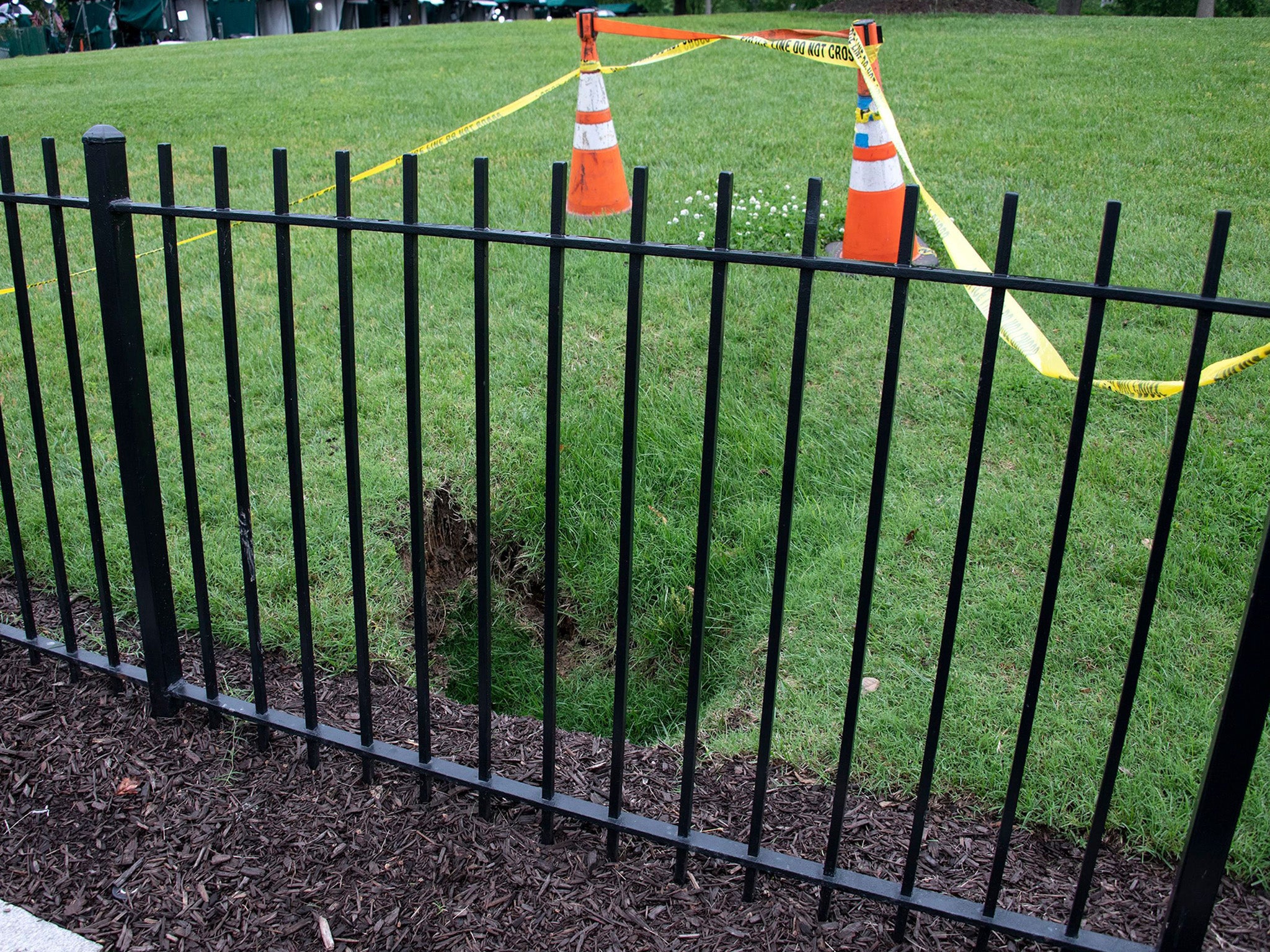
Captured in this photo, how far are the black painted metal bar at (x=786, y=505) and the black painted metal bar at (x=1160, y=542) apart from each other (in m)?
0.67

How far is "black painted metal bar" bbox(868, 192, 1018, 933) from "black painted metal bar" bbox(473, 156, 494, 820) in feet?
3.44

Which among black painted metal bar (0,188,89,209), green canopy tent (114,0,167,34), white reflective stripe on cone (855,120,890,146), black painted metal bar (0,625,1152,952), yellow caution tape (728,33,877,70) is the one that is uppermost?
green canopy tent (114,0,167,34)

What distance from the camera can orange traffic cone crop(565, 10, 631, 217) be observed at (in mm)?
6523

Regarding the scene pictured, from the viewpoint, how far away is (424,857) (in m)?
2.62

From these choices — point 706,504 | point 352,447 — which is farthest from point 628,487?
point 352,447

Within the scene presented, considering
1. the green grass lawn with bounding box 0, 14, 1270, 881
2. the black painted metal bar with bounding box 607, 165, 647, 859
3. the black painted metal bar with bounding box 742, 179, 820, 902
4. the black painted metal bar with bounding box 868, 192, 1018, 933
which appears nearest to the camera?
the black painted metal bar with bounding box 868, 192, 1018, 933

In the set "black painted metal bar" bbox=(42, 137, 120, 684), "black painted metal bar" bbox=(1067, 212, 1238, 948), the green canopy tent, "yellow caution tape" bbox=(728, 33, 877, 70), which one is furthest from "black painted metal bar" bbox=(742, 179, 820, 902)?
the green canopy tent

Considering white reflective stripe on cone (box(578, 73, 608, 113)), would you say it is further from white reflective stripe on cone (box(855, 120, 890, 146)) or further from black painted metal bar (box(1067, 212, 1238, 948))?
black painted metal bar (box(1067, 212, 1238, 948))

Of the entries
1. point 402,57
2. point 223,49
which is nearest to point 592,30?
Result: point 402,57

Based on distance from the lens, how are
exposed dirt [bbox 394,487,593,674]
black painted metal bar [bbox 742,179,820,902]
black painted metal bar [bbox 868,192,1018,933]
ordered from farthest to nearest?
exposed dirt [bbox 394,487,593,674] < black painted metal bar [bbox 742,179,820,902] < black painted metal bar [bbox 868,192,1018,933]

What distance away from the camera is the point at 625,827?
251 centimetres

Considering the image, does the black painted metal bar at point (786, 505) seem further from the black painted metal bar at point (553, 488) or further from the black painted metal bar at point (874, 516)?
the black painted metal bar at point (553, 488)

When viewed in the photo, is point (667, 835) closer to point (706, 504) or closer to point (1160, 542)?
point (706, 504)

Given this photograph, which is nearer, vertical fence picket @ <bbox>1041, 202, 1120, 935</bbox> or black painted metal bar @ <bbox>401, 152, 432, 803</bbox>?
vertical fence picket @ <bbox>1041, 202, 1120, 935</bbox>
